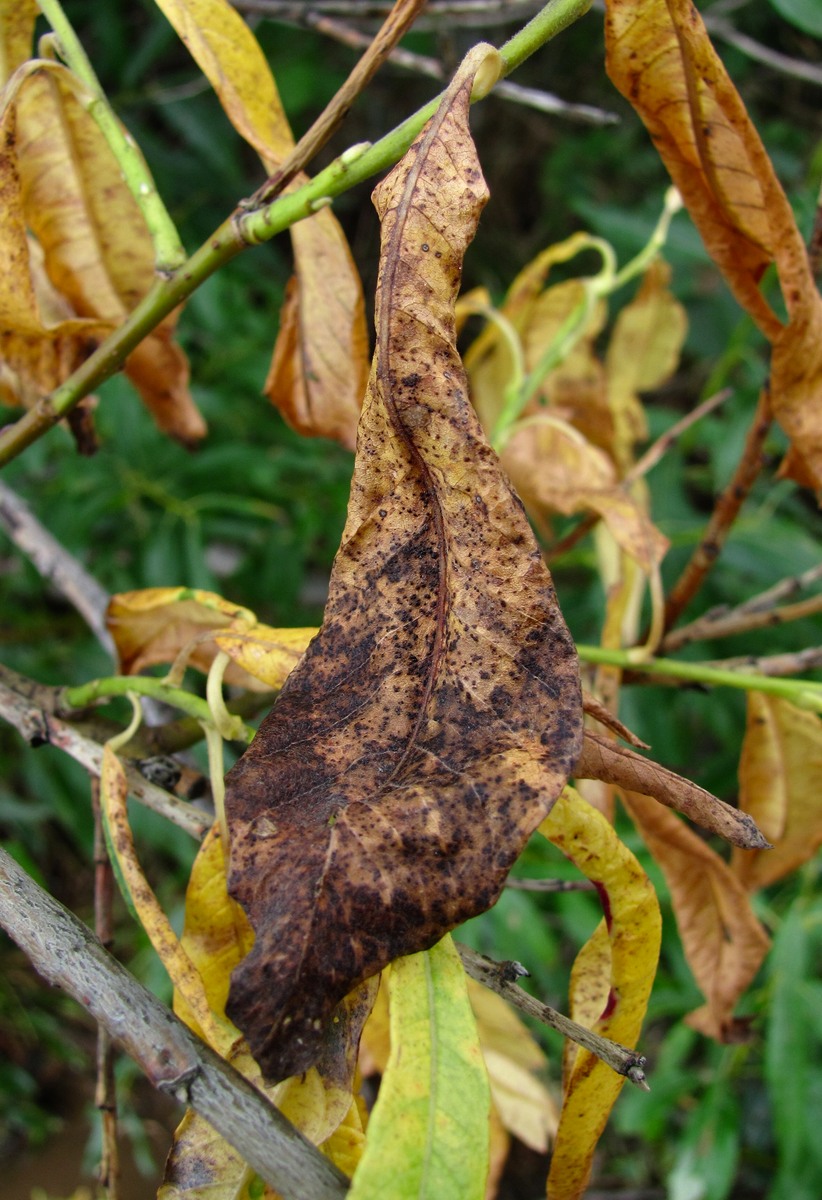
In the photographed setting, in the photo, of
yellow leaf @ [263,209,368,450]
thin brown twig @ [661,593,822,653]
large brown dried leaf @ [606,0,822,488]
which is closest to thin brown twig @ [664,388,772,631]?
thin brown twig @ [661,593,822,653]

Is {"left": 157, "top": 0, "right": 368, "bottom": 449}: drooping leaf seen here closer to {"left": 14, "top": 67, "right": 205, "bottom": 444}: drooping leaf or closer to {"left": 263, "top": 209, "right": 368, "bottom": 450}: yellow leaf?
{"left": 263, "top": 209, "right": 368, "bottom": 450}: yellow leaf

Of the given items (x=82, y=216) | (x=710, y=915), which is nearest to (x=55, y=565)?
(x=82, y=216)

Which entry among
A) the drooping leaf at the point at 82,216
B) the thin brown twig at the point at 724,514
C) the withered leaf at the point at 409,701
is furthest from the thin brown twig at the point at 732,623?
the drooping leaf at the point at 82,216

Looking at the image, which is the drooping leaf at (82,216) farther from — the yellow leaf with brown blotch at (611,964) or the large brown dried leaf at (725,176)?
the yellow leaf with brown blotch at (611,964)

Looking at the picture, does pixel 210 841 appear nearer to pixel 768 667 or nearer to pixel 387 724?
pixel 387 724

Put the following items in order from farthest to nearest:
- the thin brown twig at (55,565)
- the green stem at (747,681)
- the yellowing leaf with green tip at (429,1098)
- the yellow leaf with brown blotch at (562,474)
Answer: the thin brown twig at (55,565) < the yellow leaf with brown blotch at (562,474) < the green stem at (747,681) < the yellowing leaf with green tip at (429,1098)
